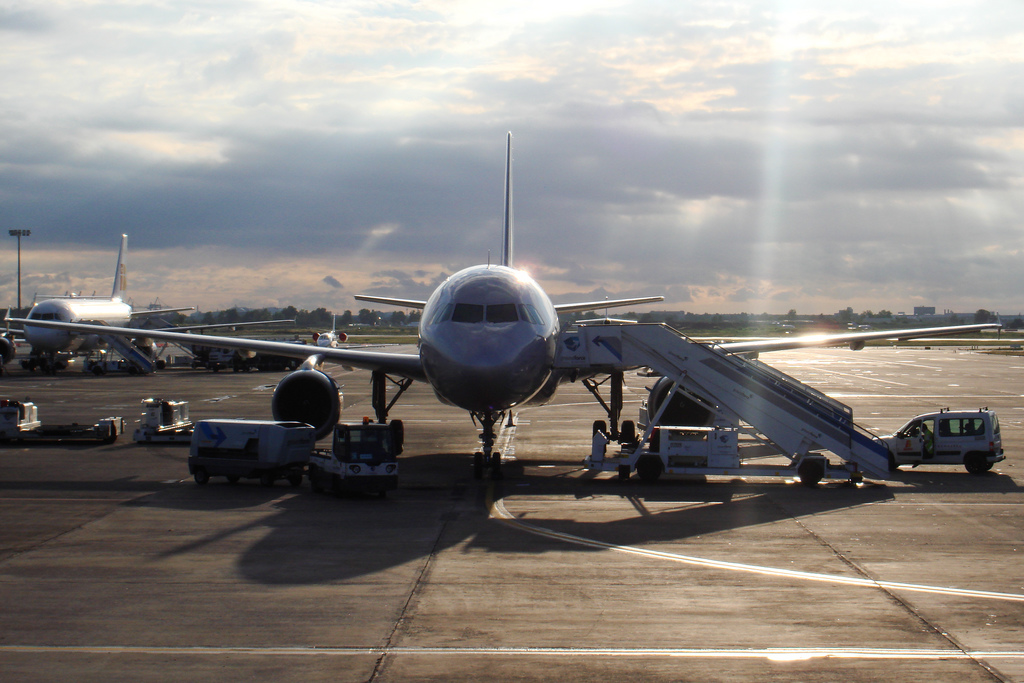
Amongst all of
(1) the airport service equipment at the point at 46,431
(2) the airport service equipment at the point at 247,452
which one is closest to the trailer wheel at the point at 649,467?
(2) the airport service equipment at the point at 247,452

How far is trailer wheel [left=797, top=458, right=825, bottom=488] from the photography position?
22.0 m

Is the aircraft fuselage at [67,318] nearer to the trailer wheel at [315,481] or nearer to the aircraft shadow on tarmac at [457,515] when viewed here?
the trailer wheel at [315,481]

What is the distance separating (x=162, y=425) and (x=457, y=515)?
16.6 metres

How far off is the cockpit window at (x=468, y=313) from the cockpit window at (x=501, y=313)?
222mm

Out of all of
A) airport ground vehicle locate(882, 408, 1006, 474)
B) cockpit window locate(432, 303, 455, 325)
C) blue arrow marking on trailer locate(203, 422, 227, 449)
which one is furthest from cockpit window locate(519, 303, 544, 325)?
airport ground vehicle locate(882, 408, 1006, 474)

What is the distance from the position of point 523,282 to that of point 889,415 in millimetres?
25230

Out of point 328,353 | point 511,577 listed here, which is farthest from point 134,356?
point 511,577

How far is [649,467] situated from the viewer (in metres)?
22.7

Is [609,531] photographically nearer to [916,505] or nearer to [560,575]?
[560,575]

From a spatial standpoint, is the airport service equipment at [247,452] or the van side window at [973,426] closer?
the airport service equipment at [247,452]

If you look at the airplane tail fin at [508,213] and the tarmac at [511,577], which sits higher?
the airplane tail fin at [508,213]

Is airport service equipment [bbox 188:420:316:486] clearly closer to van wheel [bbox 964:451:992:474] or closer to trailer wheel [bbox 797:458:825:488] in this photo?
trailer wheel [bbox 797:458:825:488]

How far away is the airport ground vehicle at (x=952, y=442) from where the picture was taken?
24.6 m

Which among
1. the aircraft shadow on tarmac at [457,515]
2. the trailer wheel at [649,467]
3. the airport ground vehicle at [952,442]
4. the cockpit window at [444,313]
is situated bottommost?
the aircraft shadow on tarmac at [457,515]
